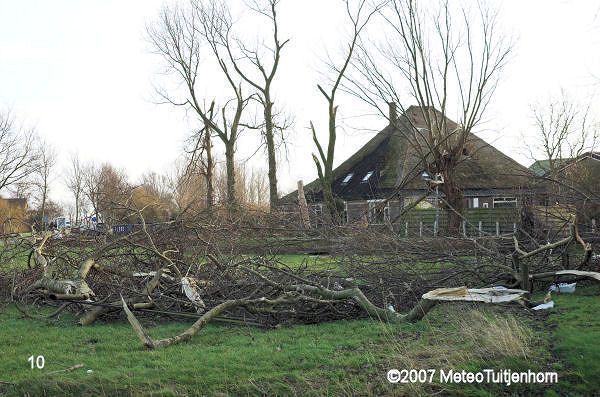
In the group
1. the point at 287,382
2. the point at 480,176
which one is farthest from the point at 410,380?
the point at 480,176

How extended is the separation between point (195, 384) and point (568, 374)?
3.17 m

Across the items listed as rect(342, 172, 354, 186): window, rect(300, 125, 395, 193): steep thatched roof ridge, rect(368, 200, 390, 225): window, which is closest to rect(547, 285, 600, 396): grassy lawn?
rect(368, 200, 390, 225): window

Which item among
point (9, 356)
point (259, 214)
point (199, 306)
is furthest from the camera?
point (259, 214)

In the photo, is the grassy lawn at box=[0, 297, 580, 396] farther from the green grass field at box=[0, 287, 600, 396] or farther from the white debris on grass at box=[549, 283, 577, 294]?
the white debris on grass at box=[549, 283, 577, 294]

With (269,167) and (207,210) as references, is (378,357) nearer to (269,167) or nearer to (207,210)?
(207,210)

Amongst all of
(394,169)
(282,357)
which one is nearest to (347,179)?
(394,169)

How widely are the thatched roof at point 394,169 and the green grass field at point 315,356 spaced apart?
1863 centimetres

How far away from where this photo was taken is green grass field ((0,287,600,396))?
15.8 ft

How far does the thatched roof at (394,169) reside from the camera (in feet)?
91.5

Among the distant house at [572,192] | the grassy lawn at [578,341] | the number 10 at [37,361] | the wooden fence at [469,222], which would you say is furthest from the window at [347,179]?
the number 10 at [37,361]

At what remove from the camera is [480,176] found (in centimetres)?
2947

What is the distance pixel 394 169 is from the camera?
101 ft

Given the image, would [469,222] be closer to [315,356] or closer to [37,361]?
[315,356]

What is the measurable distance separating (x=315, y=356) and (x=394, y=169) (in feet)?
84.7
